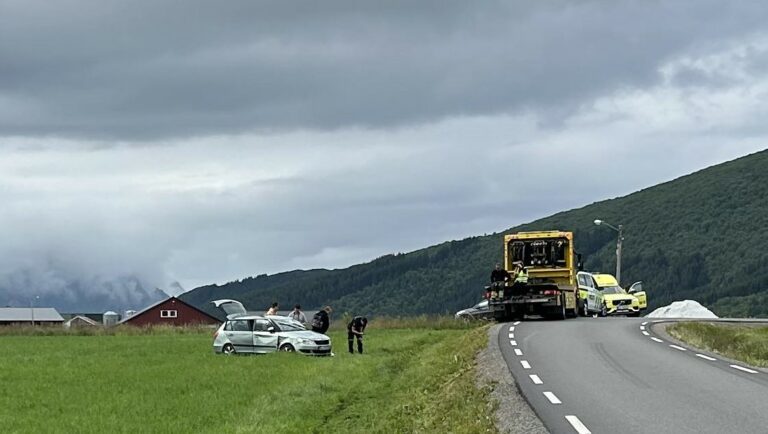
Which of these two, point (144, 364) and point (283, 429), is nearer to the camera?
point (283, 429)

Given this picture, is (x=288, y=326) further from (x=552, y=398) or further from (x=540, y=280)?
(x=552, y=398)

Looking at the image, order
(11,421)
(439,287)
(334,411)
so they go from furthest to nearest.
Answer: (439,287) → (334,411) → (11,421)

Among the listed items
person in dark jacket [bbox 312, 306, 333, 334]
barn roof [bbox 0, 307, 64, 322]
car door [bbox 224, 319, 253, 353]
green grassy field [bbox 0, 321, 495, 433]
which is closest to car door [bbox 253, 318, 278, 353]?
car door [bbox 224, 319, 253, 353]

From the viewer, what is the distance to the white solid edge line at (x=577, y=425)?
1389cm

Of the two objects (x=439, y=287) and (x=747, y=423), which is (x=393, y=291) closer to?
(x=439, y=287)

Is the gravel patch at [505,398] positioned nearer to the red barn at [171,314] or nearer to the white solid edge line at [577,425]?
the white solid edge line at [577,425]

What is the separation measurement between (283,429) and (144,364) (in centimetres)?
1558

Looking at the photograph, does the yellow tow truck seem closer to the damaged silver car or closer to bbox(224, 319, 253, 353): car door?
the damaged silver car

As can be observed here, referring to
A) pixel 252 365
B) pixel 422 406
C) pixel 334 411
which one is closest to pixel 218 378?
pixel 252 365

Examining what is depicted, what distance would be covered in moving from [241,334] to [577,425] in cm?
2179

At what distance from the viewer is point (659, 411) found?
609 inches

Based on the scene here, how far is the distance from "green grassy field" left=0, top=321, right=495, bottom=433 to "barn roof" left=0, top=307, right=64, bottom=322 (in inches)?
4594

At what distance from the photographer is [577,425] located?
14492mm

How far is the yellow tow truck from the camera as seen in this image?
138 ft
